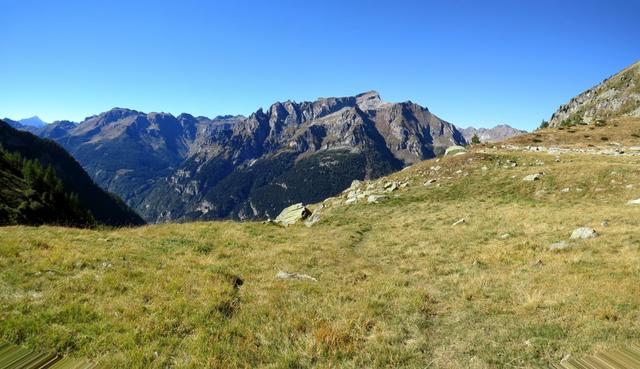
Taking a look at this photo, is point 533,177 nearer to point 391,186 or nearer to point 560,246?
point 391,186

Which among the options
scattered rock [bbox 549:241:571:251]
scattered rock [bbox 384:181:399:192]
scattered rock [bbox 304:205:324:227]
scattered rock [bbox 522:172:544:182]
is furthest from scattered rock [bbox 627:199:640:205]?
scattered rock [bbox 304:205:324:227]

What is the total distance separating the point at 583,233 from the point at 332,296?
1431cm

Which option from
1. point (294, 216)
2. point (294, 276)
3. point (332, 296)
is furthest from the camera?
point (294, 216)

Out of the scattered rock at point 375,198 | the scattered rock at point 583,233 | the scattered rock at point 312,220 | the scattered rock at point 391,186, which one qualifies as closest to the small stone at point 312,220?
the scattered rock at point 312,220

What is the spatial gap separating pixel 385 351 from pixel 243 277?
7.92 metres

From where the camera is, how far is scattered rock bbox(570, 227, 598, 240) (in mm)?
18859

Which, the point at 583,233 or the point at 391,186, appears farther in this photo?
the point at 391,186

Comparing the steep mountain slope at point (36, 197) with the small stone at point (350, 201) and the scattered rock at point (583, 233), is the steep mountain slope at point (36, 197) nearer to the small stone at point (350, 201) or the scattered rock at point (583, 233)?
the small stone at point (350, 201)

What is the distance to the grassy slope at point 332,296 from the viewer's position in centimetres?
898

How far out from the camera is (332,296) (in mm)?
12922

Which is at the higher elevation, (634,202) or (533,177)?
(533,177)

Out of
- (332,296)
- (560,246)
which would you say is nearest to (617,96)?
(560,246)

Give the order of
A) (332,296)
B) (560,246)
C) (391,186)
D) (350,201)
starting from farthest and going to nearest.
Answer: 1. (391,186)
2. (350,201)
3. (560,246)
4. (332,296)

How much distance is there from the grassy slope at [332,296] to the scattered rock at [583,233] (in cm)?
80
